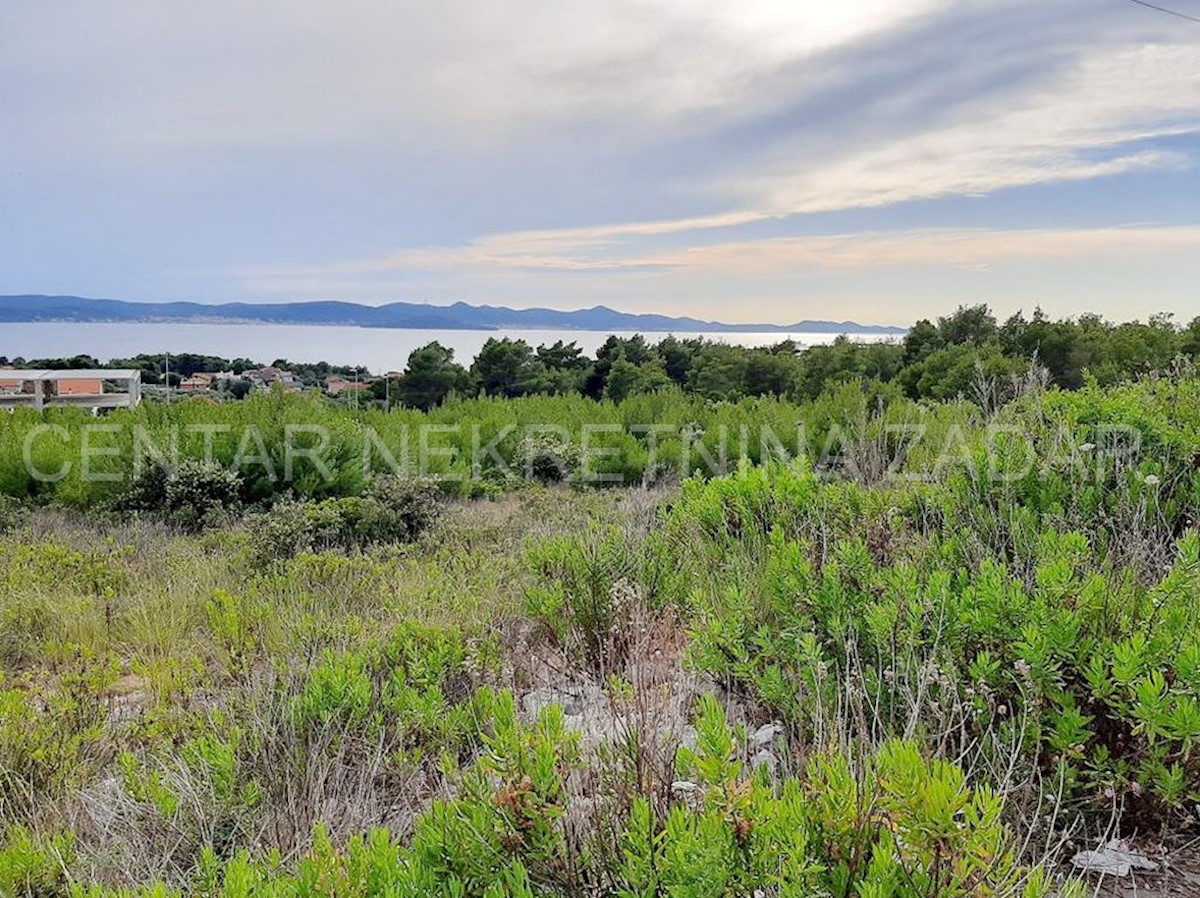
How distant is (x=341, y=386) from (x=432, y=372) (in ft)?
24.2

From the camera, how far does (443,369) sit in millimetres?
21719

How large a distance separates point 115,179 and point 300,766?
12112mm

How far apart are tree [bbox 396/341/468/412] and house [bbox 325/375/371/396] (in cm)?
315

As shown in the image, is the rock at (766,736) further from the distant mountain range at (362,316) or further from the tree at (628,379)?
the distant mountain range at (362,316)

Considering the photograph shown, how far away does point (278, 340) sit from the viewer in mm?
28422

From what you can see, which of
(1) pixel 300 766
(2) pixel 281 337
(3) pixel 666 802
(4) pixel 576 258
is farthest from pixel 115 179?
(2) pixel 281 337

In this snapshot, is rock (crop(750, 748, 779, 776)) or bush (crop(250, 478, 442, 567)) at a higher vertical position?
rock (crop(750, 748, 779, 776))

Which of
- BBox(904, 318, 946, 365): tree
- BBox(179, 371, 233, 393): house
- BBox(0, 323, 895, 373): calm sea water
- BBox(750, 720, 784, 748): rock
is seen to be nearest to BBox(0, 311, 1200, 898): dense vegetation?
BBox(750, 720, 784, 748): rock

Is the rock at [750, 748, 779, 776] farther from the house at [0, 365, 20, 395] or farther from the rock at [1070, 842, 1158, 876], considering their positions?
the house at [0, 365, 20, 395]

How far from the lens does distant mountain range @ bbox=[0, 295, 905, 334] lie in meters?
27.1

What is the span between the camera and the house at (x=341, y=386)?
41.6 ft

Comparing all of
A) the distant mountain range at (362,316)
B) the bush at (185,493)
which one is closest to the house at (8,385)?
the bush at (185,493)

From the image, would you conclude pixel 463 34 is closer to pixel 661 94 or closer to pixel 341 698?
pixel 661 94

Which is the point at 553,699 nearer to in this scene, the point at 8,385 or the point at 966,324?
the point at 8,385
